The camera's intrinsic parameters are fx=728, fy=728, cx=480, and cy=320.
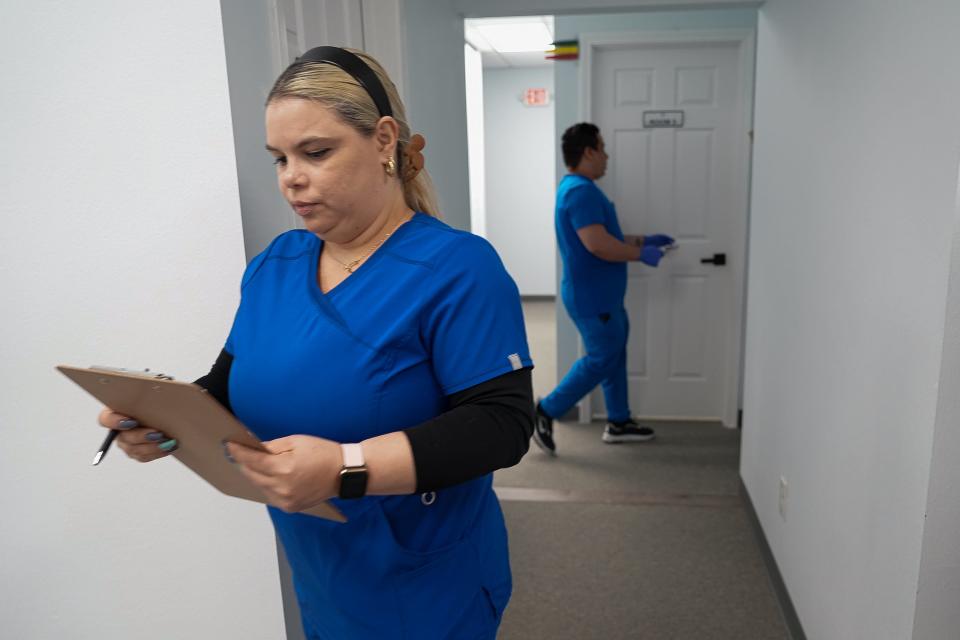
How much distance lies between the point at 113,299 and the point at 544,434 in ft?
8.45

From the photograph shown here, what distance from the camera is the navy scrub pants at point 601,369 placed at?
142 inches

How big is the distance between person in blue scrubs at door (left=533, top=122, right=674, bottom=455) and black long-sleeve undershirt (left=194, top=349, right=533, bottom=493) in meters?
2.60

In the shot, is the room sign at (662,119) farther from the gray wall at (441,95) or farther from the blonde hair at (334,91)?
the blonde hair at (334,91)

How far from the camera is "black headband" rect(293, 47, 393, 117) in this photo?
3.34 feet

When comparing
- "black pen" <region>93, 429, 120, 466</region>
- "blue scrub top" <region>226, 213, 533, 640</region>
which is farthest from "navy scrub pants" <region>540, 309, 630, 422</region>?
"black pen" <region>93, 429, 120, 466</region>

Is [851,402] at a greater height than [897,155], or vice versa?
[897,155]

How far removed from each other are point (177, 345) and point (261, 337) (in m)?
0.53

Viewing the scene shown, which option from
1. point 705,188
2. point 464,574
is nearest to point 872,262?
point 464,574

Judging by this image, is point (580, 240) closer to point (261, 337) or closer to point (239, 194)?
point (239, 194)

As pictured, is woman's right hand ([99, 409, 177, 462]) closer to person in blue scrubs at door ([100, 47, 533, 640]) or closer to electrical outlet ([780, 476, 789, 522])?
person in blue scrubs at door ([100, 47, 533, 640])

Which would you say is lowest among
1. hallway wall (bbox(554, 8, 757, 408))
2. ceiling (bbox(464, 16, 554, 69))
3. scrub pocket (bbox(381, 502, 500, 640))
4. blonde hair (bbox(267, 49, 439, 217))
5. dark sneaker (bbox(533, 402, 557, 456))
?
dark sneaker (bbox(533, 402, 557, 456))

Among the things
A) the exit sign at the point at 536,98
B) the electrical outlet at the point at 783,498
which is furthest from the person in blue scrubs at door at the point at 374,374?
the exit sign at the point at 536,98

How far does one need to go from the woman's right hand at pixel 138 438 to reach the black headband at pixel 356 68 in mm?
543

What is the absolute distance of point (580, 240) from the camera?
3.56 metres
